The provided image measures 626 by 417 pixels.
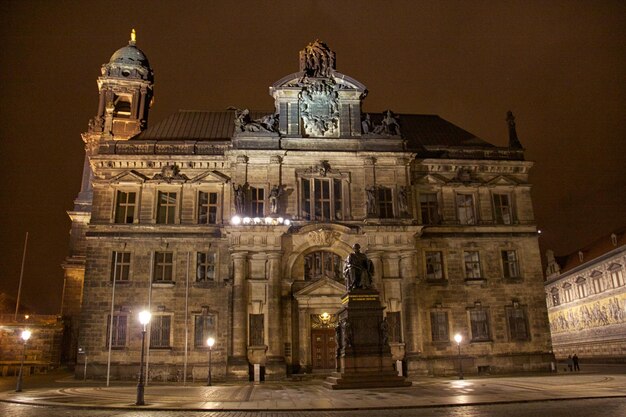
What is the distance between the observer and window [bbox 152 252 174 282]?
35.9 metres

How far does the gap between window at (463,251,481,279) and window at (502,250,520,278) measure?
75.8 inches

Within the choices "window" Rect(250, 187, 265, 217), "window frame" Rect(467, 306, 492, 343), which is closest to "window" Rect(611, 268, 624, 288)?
"window frame" Rect(467, 306, 492, 343)

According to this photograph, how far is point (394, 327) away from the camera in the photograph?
33625 millimetres

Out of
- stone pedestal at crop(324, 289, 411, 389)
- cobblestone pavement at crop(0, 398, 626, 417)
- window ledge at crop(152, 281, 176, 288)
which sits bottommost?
cobblestone pavement at crop(0, 398, 626, 417)

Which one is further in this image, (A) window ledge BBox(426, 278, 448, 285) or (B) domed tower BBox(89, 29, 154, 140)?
(B) domed tower BBox(89, 29, 154, 140)

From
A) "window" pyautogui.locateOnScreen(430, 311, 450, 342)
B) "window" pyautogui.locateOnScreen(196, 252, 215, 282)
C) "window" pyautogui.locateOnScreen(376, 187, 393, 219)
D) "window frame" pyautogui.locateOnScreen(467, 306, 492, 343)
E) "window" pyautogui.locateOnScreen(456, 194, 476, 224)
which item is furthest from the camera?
"window" pyautogui.locateOnScreen(456, 194, 476, 224)

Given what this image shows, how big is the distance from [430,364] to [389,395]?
16869 millimetres

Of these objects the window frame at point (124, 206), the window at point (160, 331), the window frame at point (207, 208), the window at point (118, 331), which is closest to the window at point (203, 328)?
the window at point (160, 331)

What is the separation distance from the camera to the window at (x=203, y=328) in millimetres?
34688

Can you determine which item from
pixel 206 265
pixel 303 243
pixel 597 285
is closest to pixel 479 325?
pixel 303 243

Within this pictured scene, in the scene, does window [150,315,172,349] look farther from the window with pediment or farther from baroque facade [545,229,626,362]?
baroque facade [545,229,626,362]

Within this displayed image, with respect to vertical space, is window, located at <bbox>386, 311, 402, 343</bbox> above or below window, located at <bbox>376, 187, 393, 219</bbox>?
below

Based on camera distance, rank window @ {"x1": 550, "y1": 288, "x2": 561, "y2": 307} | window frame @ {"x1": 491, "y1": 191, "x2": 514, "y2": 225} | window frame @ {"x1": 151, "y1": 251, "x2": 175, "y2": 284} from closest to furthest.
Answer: window frame @ {"x1": 151, "y1": 251, "x2": 175, "y2": 284} < window frame @ {"x1": 491, "y1": 191, "x2": 514, "y2": 225} < window @ {"x1": 550, "y1": 288, "x2": 561, "y2": 307}

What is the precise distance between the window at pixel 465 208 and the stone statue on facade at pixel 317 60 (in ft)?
44.6
